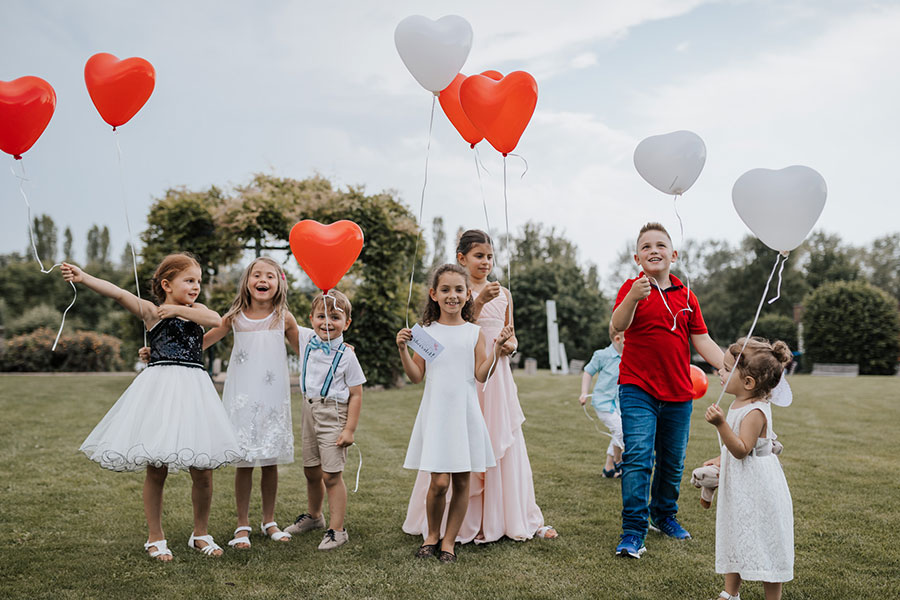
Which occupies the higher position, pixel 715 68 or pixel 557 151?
pixel 715 68

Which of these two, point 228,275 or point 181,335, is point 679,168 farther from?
point 228,275

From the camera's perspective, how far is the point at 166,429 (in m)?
3.46

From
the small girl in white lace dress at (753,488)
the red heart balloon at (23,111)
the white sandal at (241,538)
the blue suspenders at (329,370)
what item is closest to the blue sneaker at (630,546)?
the small girl in white lace dress at (753,488)

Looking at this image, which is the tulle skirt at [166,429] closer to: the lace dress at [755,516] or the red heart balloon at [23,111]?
the red heart balloon at [23,111]

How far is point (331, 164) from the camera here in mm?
14547

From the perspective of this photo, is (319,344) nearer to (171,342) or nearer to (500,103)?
(171,342)

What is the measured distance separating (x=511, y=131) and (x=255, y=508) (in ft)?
10.6

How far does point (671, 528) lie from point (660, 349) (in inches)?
46.3

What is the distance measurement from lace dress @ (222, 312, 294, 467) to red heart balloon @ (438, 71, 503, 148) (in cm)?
169

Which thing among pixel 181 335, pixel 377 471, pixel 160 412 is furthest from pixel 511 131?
pixel 377 471

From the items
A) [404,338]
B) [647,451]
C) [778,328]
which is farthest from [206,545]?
[778,328]

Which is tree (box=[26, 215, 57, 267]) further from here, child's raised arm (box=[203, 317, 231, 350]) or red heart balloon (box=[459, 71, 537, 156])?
red heart balloon (box=[459, 71, 537, 156])

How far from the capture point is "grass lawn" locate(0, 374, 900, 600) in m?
3.14

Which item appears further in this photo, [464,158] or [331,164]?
[331,164]
